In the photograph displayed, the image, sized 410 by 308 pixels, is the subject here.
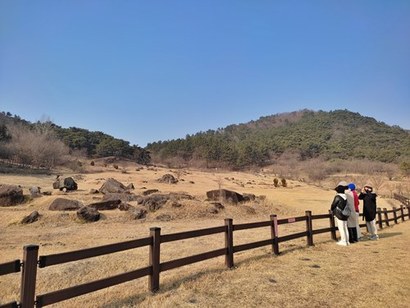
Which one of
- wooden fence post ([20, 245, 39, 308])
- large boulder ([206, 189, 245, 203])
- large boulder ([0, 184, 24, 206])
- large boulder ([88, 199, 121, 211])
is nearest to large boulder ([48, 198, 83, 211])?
large boulder ([88, 199, 121, 211])

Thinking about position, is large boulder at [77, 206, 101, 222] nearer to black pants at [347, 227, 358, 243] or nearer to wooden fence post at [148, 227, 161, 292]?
wooden fence post at [148, 227, 161, 292]

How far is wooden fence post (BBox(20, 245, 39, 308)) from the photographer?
15.7 feet

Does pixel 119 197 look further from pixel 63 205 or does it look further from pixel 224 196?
pixel 224 196

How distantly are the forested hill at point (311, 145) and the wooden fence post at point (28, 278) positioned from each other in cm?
9669

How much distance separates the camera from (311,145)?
439 feet

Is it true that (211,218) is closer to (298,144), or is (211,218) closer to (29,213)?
(29,213)

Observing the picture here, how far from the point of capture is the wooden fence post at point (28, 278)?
4.78 m

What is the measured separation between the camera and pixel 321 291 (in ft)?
23.1

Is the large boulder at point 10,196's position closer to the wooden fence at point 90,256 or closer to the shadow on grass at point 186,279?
the shadow on grass at point 186,279

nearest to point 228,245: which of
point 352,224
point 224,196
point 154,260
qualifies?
point 154,260

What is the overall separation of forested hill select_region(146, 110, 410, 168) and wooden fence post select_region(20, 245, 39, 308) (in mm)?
96687

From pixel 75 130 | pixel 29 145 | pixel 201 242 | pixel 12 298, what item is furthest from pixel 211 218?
pixel 75 130

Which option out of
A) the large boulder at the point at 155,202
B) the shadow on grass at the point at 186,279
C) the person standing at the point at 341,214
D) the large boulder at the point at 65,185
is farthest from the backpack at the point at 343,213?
the large boulder at the point at 65,185

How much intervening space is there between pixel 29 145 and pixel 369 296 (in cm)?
6594
